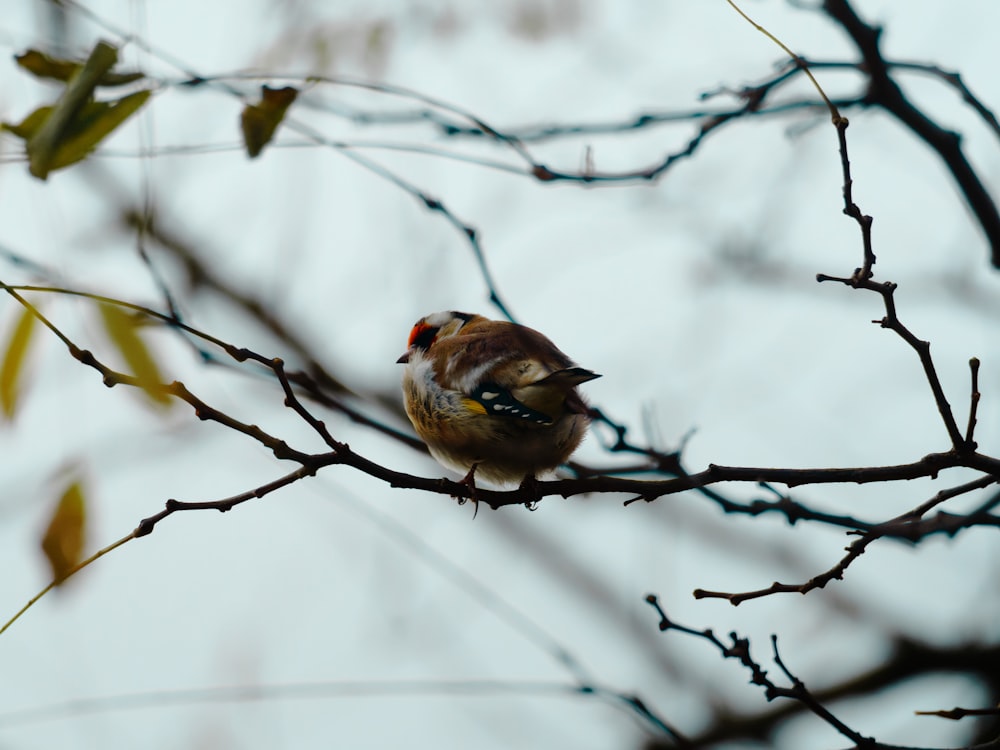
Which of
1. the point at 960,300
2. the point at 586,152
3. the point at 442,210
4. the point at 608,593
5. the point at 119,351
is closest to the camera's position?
the point at 119,351

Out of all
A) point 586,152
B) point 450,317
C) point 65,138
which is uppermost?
point 450,317

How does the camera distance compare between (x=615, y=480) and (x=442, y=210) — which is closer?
(x=615, y=480)

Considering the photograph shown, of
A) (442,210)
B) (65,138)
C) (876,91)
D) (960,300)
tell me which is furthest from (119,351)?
(960,300)

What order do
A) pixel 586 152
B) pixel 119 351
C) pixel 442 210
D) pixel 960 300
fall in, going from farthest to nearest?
pixel 960 300
pixel 586 152
pixel 442 210
pixel 119 351

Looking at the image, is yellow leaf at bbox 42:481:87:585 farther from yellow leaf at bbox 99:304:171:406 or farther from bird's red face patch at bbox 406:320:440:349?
bird's red face patch at bbox 406:320:440:349

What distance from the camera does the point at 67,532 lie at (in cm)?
159

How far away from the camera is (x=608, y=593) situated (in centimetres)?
671

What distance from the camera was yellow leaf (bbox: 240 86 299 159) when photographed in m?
2.17

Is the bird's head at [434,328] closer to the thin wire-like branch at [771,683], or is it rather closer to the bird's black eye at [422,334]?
the bird's black eye at [422,334]

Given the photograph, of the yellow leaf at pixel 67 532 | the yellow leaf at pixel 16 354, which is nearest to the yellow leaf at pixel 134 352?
the yellow leaf at pixel 16 354

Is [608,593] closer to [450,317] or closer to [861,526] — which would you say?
[450,317]

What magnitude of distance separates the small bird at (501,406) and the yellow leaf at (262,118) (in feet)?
2.99

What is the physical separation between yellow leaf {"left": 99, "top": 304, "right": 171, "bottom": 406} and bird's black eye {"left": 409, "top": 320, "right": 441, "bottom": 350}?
279 cm

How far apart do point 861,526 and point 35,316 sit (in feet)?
5.13
